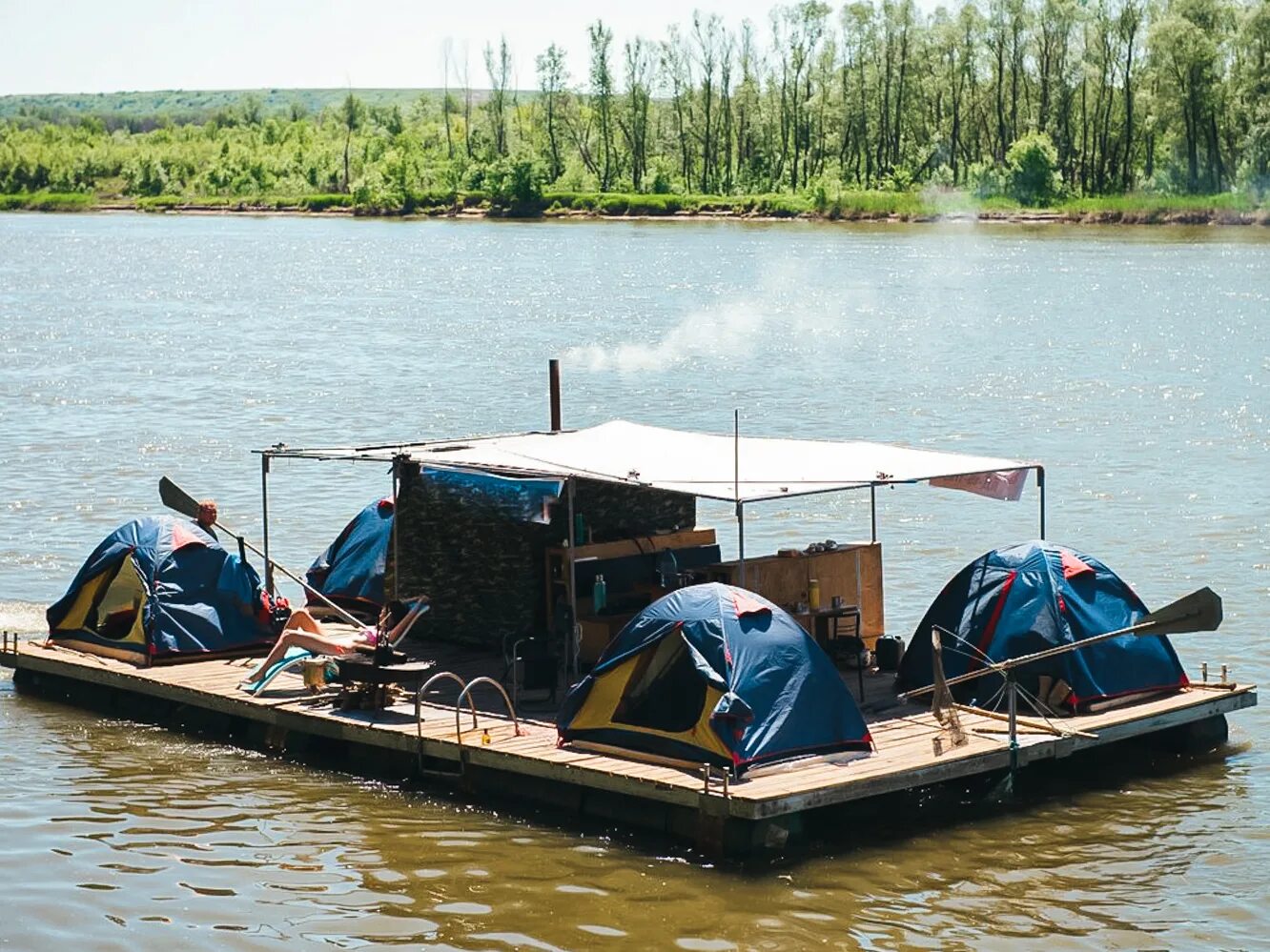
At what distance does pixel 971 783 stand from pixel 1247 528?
16.0 metres

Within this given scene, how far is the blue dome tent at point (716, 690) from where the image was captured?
16.1 meters

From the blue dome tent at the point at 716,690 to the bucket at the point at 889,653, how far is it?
2.75 metres

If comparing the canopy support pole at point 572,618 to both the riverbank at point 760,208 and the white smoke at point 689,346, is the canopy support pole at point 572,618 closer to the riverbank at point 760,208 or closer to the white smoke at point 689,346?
the white smoke at point 689,346

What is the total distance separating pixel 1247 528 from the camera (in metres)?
31.9

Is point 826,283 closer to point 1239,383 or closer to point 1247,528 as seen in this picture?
point 1239,383

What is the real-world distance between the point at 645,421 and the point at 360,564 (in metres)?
23.5

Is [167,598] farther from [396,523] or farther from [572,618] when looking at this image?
[572,618]

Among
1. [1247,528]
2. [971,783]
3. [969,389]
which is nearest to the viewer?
[971,783]

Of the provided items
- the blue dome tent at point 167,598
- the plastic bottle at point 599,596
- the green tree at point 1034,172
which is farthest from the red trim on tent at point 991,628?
the green tree at point 1034,172

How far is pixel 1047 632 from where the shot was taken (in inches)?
710

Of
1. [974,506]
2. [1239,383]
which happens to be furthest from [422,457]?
[1239,383]

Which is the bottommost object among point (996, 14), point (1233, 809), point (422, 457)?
point (1233, 809)

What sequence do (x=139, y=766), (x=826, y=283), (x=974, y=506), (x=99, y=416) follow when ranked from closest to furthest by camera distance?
(x=139, y=766) → (x=974, y=506) → (x=99, y=416) → (x=826, y=283)

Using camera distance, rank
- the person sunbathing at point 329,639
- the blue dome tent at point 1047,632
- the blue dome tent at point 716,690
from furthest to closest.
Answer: the person sunbathing at point 329,639 → the blue dome tent at point 1047,632 → the blue dome tent at point 716,690
